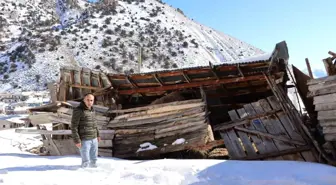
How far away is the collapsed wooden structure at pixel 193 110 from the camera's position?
327 inches

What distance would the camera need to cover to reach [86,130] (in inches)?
283

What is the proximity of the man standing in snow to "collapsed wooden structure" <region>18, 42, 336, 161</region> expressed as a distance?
255 centimetres

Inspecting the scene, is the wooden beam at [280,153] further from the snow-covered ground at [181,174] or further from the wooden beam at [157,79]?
the wooden beam at [157,79]

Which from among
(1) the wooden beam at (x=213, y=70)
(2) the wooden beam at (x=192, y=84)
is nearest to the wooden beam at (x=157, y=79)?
(2) the wooden beam at (x=192, y=84)

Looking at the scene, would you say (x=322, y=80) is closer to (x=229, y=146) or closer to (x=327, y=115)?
(x=327, y=115)

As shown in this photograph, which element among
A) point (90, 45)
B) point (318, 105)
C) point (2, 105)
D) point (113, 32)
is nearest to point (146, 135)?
point (318, 105)

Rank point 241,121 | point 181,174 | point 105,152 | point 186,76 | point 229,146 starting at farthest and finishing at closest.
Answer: point 105,152 → point 186,76 → point 229,146 → point 241,121 → point 181,174

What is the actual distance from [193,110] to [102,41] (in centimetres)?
6831

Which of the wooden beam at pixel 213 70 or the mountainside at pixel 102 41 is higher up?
the mountainside at pixel 102 41

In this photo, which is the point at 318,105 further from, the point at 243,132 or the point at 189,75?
the point at 189,75

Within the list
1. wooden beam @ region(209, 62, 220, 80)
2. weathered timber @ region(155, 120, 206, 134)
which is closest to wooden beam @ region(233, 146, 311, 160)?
weathered timber @ region(155, 120, 206, 134)

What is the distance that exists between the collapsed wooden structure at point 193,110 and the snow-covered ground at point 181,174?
76.2 inches

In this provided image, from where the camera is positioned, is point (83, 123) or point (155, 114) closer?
point (83, 123)

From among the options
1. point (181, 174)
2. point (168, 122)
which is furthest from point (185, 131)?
point (181, 174)
